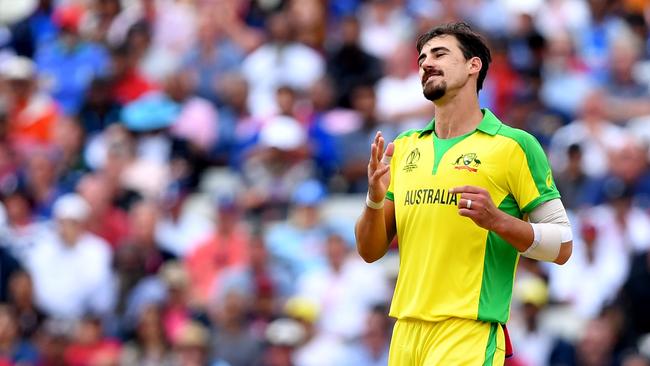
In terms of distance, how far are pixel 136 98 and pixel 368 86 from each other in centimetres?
268

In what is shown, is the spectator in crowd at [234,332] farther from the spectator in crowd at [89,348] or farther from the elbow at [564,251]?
the elbow at [564,251]

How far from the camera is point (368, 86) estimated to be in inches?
561

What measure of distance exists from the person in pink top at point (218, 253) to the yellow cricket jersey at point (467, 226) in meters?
6.20

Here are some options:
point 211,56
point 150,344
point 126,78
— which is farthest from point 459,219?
point 126,78

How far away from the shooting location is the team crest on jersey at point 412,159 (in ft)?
22.1

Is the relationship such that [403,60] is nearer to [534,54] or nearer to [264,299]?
[534,54]

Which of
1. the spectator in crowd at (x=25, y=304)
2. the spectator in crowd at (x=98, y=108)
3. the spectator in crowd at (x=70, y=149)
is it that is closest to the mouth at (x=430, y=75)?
the spectator in crowd at (x=25, y=304)

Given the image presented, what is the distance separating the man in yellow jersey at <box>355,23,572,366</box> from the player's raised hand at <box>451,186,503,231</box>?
108mm

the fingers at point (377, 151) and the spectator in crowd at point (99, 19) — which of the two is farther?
the spectator in crowd at point (99, 19)

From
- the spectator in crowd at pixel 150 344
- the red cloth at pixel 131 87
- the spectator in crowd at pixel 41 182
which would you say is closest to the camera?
the spectator in crowd at pixel 150 344

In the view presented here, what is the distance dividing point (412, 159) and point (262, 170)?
687 centimetres

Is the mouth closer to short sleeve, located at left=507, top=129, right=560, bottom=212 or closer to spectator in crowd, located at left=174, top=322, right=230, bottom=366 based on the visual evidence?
short sleeve, located at left=507, top=129, right=560, bottom=212

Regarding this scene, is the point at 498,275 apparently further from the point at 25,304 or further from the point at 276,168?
the point at 25,304

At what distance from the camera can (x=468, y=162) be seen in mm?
6516
